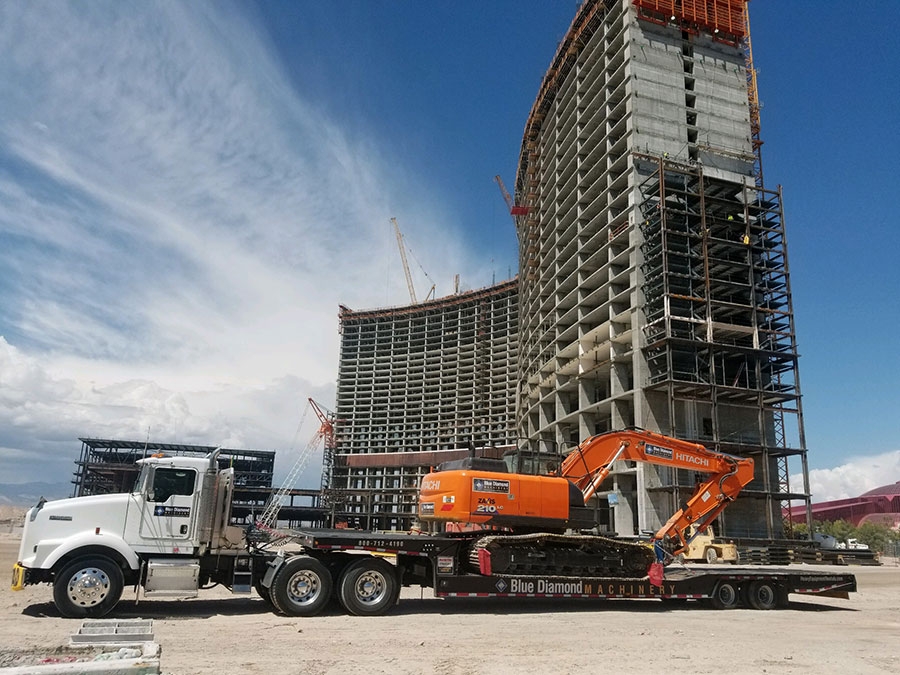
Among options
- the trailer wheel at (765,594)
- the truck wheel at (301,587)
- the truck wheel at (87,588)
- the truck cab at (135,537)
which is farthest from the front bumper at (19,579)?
the trailer wheel at (765,594)

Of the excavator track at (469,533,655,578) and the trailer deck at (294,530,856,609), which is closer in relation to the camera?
the trailer deck at (294,530,856,609)

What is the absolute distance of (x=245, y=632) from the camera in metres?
12.6

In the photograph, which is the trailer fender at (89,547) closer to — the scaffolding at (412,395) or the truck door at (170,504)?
the truck door at (170,504)

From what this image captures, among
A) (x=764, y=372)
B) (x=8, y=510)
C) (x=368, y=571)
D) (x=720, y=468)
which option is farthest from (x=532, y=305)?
(x=8, y=510)

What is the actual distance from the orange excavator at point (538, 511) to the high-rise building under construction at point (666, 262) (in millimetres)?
33783

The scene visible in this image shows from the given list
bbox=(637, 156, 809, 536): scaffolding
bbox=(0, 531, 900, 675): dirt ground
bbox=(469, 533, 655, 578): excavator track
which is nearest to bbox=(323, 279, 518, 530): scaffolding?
bbox=(637, 156, 809, 536): scaffolding

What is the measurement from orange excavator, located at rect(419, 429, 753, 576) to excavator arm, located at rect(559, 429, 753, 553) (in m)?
0.03

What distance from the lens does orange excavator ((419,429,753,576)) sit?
16.6 meters

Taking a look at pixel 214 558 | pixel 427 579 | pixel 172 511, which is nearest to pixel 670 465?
pixel 427 579

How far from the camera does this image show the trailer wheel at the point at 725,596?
18.3m

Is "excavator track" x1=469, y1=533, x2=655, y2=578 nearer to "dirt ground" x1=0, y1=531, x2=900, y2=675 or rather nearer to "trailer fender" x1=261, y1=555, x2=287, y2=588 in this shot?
"dirt ground" x1=0, y1=531, x2=900, y2=675

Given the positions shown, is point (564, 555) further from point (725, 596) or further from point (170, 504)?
point (170, 504)

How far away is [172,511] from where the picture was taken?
15.0 meters

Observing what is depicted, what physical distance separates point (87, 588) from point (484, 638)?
798cm
